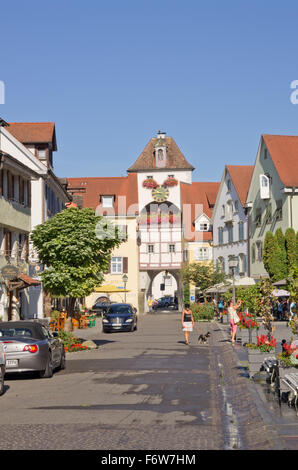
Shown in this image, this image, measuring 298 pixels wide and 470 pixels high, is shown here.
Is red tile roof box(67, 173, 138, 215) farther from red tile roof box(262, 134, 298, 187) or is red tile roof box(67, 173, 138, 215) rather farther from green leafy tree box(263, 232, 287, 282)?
green leafy tree box(263, 232, 287, 282)

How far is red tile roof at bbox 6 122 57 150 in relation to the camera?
47.7 meters

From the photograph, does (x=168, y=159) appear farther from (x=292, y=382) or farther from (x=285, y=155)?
(x=292, y=382)

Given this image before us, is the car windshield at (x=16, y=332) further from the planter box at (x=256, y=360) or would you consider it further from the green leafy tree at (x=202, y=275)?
the green leafy tree at (x=202, y=275)

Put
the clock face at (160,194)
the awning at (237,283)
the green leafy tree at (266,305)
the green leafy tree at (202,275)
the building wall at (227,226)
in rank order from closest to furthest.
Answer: the green leafy tree at (266,305) < the awning at (237,283) < the building wall at (227,226) < the green leafy tree at (202,275) < the clock face at (160,194)

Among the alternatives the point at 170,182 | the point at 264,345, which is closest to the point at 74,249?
the point at 264,345

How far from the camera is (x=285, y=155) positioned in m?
57.2

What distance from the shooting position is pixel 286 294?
44438 millimetres

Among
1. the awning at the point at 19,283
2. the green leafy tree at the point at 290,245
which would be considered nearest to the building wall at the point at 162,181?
the green leafy tree at the point at 290,245

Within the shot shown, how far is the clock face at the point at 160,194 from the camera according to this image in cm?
8456

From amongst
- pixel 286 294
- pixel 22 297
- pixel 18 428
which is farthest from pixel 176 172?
pixel 18 428

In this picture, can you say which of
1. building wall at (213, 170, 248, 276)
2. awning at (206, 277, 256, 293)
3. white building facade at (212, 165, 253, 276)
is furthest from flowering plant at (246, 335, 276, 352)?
white building facade at (212, 165, 253, 276)

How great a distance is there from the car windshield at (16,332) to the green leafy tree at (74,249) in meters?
9.43
